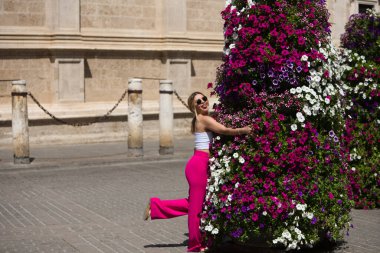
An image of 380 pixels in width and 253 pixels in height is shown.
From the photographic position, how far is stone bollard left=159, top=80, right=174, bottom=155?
15.9 meters

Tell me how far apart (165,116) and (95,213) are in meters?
6.54

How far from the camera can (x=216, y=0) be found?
21.7 metres

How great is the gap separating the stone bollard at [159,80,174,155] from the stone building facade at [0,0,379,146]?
2973 millimetres

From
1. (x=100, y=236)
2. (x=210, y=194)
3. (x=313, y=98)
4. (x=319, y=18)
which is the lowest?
(x=100, y=236)

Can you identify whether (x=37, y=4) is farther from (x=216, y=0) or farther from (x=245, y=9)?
(x=245, y=9)

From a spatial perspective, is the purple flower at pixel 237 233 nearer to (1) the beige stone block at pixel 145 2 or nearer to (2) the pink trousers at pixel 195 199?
(2) the pink trousers at pixel 195 199

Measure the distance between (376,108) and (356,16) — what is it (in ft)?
4.64

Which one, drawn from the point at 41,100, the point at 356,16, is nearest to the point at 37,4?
the point at 41,100

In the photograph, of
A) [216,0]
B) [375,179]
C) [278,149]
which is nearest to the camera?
[278,149]

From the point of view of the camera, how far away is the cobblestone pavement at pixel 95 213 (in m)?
7.73

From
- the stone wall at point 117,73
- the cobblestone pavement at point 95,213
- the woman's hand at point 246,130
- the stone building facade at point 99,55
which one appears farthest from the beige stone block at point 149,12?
the woman's hand at point 246,130

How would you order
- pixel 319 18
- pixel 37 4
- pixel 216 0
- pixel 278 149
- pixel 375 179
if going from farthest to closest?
pixel 216 0
pixel 37 4
pixel 375 179
pixel 319 18
pixel 278 149

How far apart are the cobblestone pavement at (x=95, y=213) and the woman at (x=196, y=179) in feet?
1.25

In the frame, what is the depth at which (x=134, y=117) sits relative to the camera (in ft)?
50.8
